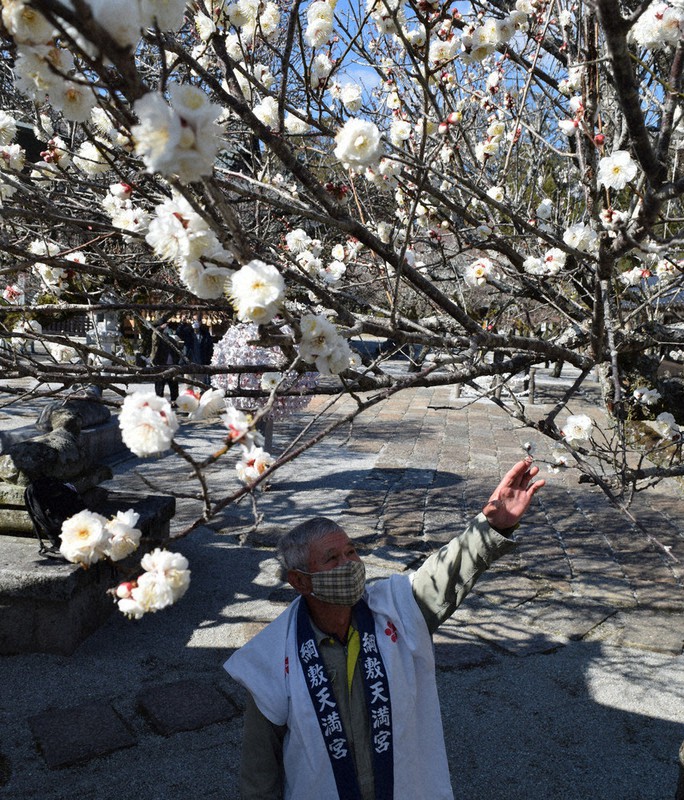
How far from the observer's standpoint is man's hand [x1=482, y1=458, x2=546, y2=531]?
2.24 meters

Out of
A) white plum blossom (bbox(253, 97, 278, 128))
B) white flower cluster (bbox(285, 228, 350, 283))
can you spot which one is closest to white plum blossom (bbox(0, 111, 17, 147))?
white plum blossom (bbox(253, 97, 278, 128))

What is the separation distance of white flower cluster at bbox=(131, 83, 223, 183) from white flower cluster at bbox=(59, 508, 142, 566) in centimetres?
88

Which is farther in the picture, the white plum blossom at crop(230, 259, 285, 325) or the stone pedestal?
the stone pedestal

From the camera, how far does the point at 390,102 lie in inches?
171

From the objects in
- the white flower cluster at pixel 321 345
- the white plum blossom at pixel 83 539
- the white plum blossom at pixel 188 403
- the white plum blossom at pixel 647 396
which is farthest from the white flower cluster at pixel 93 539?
the white plum blossom at pixel 647 396

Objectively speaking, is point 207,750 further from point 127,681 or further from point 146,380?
point 146,380

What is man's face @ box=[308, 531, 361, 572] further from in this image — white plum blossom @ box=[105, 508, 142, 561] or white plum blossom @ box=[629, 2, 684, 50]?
white plum blossom @ box=[629, 2, 684, 50]

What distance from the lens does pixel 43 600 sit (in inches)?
156

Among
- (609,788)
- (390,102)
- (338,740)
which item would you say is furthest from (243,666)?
(390,102)

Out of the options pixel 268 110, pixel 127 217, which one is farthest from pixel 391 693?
pixel 268 110

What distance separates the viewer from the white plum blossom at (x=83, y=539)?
1688 millimetres

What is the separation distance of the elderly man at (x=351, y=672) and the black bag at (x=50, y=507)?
2286 millimetres

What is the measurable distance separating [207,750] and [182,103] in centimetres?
302

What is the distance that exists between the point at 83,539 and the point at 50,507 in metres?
2.72
